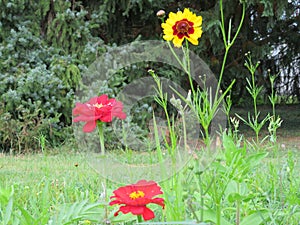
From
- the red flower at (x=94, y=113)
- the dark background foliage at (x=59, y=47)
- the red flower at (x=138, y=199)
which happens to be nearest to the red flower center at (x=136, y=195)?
the red flower at (x=138, y=199)

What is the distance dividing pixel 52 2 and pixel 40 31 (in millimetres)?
400

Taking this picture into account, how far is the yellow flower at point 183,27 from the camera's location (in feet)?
4.44

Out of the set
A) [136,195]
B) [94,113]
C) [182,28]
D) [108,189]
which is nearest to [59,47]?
[108,189]

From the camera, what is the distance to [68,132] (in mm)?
5621

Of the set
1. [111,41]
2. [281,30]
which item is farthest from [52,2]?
[281,30]

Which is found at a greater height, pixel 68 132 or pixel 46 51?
pixel 46 51

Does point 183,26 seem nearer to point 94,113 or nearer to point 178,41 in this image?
point 178,41

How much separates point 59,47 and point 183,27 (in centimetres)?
483

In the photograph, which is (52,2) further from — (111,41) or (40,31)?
(111,41)

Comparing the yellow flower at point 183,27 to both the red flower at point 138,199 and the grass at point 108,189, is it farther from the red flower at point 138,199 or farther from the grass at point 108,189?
the red flower at point 138,199

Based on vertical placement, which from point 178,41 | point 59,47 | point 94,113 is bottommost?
point 94,113

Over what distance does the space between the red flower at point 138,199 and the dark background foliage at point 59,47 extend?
4.38 meters

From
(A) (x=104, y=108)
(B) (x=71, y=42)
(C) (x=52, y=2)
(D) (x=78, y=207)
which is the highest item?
(C) (x=52, y=2)

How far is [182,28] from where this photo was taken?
4.44ft
